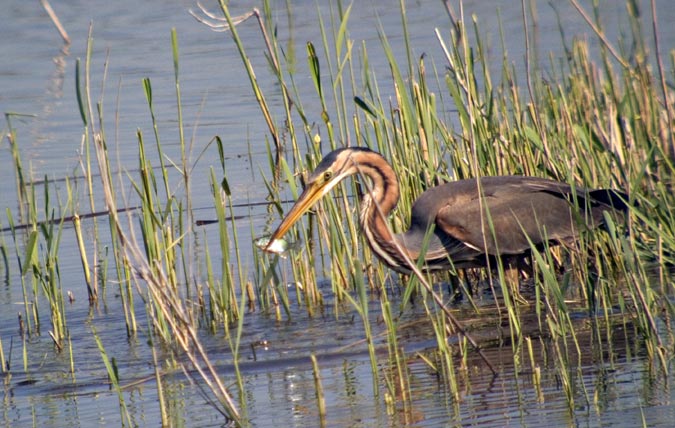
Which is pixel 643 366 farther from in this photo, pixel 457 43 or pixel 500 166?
pixel 500 166

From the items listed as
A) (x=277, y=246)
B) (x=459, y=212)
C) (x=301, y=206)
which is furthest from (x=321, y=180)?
(x=459, y=212)

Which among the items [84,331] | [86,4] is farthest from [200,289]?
[86,4]

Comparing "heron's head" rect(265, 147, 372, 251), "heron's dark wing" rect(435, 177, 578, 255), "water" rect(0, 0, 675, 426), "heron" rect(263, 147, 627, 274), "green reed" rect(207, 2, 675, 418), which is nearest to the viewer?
"water" rect(0, 0, 675, 426)

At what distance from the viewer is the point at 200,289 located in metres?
5.71

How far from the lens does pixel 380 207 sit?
605 cm

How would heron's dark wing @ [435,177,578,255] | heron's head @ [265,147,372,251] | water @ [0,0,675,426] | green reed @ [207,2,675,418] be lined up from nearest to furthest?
water @ [0,0,675,426], green reed @ [207,2,675,418], heron's head @ [265,147,372,251], heron's dark wing @ [435,177,578,255]

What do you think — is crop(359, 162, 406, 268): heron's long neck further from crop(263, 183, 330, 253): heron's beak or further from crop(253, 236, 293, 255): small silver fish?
crop(253, 236, 293, 255): small silver fish

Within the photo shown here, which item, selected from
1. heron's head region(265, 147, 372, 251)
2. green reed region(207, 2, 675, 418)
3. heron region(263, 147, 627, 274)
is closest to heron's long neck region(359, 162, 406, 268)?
heron region(263, 147, 627, 274)

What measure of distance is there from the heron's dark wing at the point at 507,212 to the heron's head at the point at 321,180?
0.60 meters

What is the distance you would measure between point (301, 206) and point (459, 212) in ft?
2.87

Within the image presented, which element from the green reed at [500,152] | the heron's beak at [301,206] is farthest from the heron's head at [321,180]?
the green reed at [500,152]

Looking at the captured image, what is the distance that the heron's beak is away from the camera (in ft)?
19.0

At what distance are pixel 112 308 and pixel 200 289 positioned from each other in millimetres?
741

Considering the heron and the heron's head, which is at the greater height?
the heron's head
